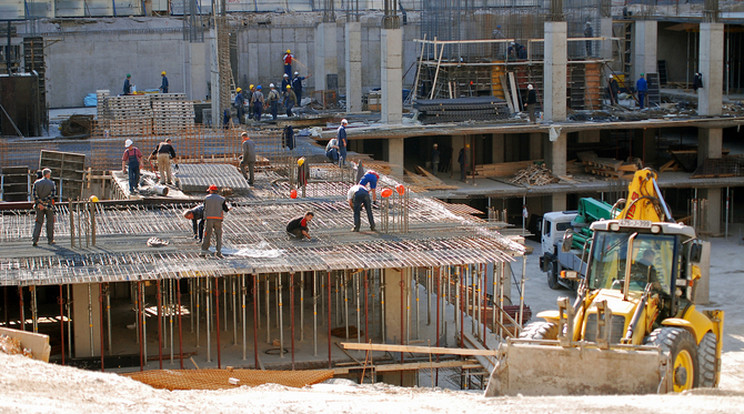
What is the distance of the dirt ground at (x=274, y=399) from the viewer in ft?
40.0

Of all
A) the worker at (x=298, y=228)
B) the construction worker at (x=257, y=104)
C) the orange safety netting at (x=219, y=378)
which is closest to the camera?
the orange safety netting at (x=219, y=378)

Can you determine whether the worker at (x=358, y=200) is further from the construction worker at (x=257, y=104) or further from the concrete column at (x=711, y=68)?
the concrete column at (x=711, y=68)

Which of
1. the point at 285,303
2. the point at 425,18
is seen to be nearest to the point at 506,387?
the point at 285,303

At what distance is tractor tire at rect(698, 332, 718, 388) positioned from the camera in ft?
48.8

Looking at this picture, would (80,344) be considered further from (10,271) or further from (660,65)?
(660,65)

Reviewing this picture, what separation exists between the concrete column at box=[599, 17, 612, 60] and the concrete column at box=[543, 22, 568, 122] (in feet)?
18.6

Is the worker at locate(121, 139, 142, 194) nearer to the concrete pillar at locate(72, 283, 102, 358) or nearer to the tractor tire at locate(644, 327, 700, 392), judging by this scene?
the concrete pillar at locate(72, 283, 102, 358)

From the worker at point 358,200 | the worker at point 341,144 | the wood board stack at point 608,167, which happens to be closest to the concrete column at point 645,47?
the wood board stack at point 608,167

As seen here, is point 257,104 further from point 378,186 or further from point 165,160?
point 378,186

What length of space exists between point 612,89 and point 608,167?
5641mm

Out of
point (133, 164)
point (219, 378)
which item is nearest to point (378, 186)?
point (133, 164)

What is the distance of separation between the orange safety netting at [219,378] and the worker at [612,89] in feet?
90.3

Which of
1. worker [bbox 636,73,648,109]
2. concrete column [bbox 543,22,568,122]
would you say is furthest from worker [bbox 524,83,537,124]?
worker [bbox 636,73,648,109]

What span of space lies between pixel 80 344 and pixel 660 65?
3758 cm
